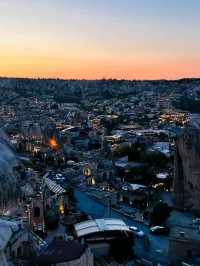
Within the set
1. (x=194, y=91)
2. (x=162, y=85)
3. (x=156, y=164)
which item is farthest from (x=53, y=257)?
(x=162, y=85)

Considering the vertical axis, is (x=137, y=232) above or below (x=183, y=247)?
below

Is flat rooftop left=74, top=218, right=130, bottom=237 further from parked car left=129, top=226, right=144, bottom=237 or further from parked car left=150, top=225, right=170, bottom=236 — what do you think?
parked car left=150, top=225, right=170, bottom=236

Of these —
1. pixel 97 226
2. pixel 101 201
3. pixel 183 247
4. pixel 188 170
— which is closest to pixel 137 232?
pixel 97 226

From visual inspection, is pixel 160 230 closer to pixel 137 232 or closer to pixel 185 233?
pixel 137 232

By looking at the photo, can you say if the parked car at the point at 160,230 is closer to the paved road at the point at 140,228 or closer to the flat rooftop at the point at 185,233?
the paved road at the point at 140,228

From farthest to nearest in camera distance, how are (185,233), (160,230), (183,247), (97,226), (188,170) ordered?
(188,170) < (160,230) < (97,226) < (185,233) < (183,247)

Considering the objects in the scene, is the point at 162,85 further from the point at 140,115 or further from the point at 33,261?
the point at 33,261

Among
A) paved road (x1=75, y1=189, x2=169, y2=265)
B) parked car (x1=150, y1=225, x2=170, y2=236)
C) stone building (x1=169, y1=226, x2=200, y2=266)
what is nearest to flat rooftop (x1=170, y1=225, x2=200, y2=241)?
stone building (x1=169, y1=226, x2=200, y2=266)

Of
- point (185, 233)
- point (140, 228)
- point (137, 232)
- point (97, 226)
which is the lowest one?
point (140, 228)
